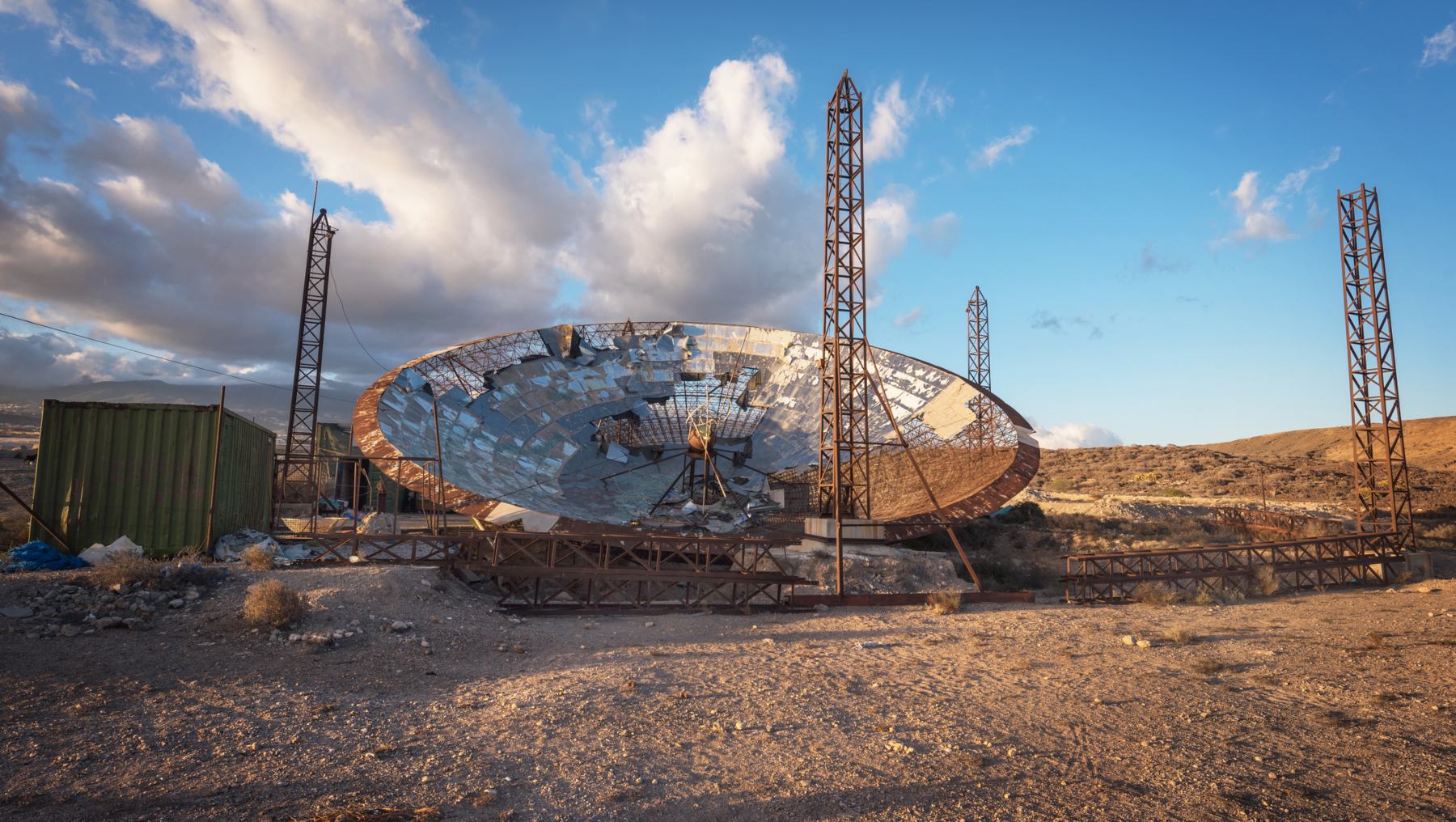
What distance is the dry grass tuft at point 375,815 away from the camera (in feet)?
17.7

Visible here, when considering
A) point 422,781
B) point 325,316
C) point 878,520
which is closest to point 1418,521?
point 878,520

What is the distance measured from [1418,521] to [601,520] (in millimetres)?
39376

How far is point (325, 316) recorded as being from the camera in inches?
1489

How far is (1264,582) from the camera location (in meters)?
19.5

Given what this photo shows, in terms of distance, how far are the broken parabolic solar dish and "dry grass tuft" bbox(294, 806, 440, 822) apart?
1249cm

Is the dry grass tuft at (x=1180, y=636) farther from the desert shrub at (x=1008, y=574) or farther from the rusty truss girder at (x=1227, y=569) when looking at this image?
the desert shrub at (x=1008, y=574)

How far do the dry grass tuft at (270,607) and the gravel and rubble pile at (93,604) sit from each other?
1450mm

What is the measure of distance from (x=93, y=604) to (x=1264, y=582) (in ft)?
81.7

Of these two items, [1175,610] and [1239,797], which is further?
[1175,610]

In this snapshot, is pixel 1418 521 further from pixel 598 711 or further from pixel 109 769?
pixel 109 769

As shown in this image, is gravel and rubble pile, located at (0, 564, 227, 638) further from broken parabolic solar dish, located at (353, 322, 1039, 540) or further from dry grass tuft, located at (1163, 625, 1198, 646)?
dry grass tuft, located at (1163, 625, 1198, 646)

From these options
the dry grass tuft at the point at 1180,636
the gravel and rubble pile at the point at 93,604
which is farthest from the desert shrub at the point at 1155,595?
the gravel and rubble pile at the point at 93,604

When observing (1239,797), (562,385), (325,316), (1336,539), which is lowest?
(1239,797)

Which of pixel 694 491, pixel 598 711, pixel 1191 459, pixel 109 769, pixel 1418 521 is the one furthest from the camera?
pixel 1191 459
